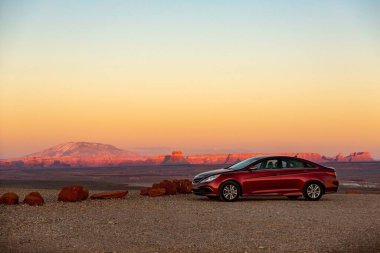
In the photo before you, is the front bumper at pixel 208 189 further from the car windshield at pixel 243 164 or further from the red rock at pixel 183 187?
the red rock at pixel 183 187

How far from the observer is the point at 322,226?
49.6 ft

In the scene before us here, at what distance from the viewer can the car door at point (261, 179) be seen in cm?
2127

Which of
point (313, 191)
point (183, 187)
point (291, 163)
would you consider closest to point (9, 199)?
point (183, 187)

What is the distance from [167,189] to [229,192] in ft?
14.3

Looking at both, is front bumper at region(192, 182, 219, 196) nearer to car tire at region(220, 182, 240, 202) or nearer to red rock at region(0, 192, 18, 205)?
car tire at region(220, 182, 240, 202)

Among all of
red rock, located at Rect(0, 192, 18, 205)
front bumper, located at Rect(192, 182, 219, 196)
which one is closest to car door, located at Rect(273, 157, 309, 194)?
front bumper, located at Rect(192, 182, 219, 196)

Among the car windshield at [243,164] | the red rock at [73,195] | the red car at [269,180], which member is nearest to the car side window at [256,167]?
the red car at [269,180]

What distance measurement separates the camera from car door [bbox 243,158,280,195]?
21266 millimetres

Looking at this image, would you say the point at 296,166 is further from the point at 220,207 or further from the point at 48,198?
the point at 48,198

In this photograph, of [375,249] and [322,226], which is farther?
[322,226]

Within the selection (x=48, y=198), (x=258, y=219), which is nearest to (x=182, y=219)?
(x=258, y=219)

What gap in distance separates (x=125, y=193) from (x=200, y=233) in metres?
9.25

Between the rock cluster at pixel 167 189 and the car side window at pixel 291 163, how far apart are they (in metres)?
5.11

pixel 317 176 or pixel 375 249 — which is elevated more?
pixel 317 176
